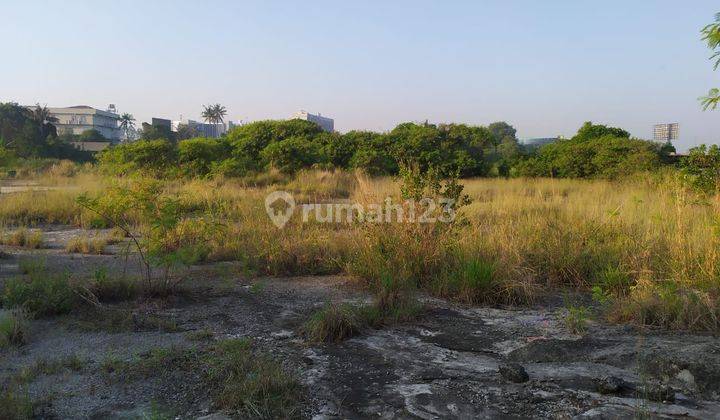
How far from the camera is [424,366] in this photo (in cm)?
347

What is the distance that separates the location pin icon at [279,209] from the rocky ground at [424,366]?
348cm

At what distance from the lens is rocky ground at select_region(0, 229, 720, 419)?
287 cm

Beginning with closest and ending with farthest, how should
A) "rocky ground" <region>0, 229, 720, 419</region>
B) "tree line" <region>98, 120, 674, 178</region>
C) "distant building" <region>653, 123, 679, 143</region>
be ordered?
"rocky ground" <region>0, 229, 720, 419</region> → "tree line" <region>98, 120, 674, 178</region> → "distant building" <region>653, 123, 679, 143</region>

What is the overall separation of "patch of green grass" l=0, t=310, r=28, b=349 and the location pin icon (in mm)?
4095

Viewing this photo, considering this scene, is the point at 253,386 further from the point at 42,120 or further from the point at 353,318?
the point at 42,120

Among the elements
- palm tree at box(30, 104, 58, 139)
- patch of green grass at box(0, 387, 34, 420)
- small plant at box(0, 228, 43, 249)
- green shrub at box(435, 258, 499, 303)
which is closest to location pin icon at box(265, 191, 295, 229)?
green shrub at box(435, 258, 499, 303)

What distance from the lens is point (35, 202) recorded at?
36.9ft

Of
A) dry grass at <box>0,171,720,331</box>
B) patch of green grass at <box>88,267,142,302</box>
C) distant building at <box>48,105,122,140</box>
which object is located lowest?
patch of green grass at <box>88,267,142,302</box>

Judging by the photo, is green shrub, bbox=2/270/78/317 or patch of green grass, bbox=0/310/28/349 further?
green shrub, bbox=2/270/78/317

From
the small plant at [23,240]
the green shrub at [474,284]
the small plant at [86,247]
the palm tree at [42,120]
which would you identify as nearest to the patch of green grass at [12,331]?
the small plant at [86,247]

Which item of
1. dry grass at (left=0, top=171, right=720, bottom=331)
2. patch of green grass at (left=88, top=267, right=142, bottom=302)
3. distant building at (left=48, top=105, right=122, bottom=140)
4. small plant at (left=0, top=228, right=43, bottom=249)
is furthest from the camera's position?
distant building at (left=48, top=105, right=122, bottom=140)

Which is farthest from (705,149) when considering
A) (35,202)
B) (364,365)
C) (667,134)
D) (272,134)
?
(667,134)

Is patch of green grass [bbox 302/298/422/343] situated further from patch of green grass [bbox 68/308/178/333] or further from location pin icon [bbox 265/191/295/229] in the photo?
location pin icon [bbox 265/191/295/229]

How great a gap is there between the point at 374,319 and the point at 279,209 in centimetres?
560
